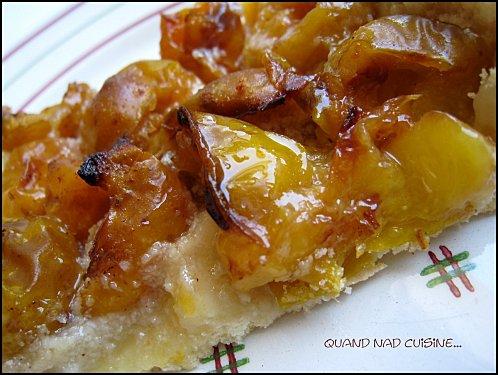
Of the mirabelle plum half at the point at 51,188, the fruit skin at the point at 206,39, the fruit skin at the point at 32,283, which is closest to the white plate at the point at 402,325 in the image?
the fruit skin at the point at 32,283

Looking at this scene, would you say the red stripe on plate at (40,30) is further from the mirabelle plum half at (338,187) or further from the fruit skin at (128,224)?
the mirabelle plum half at (338,187)

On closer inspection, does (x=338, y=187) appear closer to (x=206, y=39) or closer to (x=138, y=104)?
(x=138, y=104)

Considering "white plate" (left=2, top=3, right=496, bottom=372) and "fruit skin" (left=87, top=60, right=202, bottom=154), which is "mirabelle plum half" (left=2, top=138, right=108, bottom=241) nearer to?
"fruit skin" (left=87, top=60, right=202, bottom=154)

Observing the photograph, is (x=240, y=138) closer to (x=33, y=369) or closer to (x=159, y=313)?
(x=159, y=313)

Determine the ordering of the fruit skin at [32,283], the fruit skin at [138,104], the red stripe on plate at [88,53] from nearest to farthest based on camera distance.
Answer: the fruit skin at [32,283] < the fruit skin at [138,104] < the red stripe on plate at [88,53]

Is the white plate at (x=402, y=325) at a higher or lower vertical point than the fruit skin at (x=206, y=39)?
lower

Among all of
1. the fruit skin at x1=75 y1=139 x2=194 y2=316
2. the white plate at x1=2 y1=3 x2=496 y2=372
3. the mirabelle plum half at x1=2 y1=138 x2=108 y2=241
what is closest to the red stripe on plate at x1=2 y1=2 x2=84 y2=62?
the mirabelle plum half at x1=2 y1=138 x2=108 y2=241

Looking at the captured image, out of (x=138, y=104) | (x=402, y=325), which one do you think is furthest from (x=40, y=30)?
(x=402, y=325)

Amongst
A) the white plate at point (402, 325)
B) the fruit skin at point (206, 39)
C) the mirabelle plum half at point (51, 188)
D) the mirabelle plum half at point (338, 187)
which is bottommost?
the white plate at point (402, 325)

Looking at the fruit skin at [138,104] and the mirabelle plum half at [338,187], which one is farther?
the fruit skin at [138,104]
